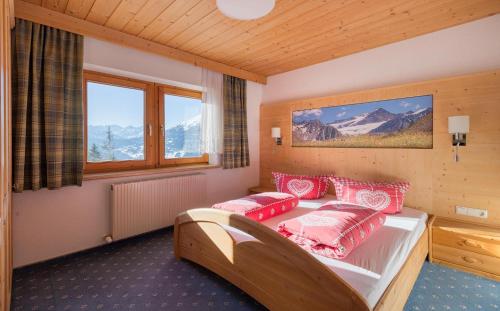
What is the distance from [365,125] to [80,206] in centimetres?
330

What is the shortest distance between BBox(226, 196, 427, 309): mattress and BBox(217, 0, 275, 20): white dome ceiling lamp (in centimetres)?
158

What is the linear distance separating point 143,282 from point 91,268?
0.60m

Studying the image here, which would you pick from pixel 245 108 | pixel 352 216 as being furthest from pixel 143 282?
pixel 245 108

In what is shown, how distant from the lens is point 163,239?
291cm

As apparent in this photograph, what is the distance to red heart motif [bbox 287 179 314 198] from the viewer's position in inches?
116

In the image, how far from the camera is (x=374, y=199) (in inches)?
97.3

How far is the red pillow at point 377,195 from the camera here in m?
2.41

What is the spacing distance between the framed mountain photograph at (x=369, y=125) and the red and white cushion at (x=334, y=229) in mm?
1165

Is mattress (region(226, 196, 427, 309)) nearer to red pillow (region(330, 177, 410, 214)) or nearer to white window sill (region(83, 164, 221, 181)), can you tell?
red pillow (region(330, 177, 410, 214))

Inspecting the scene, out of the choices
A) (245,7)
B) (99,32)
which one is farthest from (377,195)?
(99,32)

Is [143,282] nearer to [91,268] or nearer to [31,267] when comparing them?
[91,268]

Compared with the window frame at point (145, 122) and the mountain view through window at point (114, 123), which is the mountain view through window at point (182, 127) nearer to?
the window frame at point (145, 122)

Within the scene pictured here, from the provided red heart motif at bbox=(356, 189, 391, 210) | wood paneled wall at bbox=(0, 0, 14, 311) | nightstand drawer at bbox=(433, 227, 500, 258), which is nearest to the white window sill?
wood paneled wall at bbox=(0, 0, 14, 311)

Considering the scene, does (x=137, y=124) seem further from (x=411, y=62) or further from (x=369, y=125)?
(x=411, y=62)
